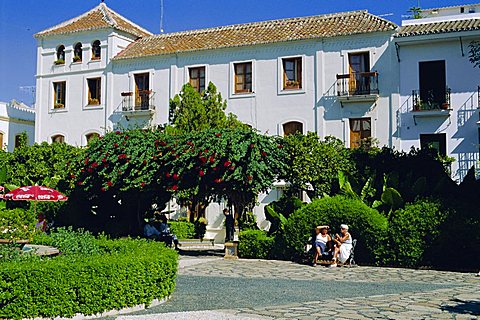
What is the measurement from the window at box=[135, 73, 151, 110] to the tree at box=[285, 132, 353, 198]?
41.9 ft

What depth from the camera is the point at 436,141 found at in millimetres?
27156

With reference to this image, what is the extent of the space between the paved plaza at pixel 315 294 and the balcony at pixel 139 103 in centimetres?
1617

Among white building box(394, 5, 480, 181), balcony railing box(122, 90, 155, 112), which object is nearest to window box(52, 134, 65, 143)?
balcony railing box(122, 90, 155, 112)

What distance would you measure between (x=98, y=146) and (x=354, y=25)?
1449 cm

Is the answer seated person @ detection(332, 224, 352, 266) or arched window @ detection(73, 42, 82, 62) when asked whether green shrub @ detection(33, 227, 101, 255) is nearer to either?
seated person @ detection(332, 224, 352, 266)

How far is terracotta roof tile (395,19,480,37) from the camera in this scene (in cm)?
2645

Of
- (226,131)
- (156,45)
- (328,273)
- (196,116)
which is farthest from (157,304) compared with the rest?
(156,45)

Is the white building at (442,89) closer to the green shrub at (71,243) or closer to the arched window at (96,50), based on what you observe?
the arched window at (96,50)

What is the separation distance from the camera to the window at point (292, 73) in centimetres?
2994

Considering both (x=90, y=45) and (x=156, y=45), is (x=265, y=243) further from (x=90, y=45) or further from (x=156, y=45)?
(x=90, y=45)

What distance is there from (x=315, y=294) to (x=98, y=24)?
26400 mm

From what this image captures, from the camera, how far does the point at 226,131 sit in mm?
19781

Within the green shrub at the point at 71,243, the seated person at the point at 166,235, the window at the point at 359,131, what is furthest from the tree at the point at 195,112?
the green shrub at the point at 71,243

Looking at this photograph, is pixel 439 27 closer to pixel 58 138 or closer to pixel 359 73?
pixel 359 73
